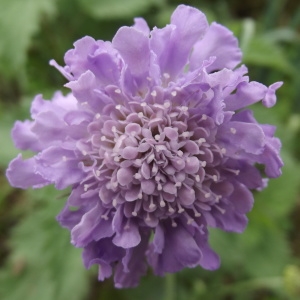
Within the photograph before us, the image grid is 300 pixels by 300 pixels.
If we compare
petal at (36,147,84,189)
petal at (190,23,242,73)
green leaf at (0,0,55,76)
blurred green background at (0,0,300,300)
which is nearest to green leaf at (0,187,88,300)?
blurred green background at (0,0,300,300)

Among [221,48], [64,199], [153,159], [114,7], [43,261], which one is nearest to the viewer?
[153,159]

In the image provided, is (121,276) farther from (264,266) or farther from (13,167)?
(264,266)

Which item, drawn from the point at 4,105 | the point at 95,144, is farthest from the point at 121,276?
the point at 4,105

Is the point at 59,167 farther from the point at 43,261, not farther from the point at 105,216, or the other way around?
the point at 43,261

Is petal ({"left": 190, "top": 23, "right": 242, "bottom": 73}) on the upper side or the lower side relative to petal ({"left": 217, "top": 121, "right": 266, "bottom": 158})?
upper

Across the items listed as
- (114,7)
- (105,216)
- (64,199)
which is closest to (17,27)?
(114,7)

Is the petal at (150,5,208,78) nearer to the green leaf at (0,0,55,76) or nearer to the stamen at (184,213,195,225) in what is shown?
the stamen at (184,213,195,225)

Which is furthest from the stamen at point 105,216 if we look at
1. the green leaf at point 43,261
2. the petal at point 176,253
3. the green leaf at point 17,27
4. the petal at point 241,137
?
the green leaf at point 17,27
